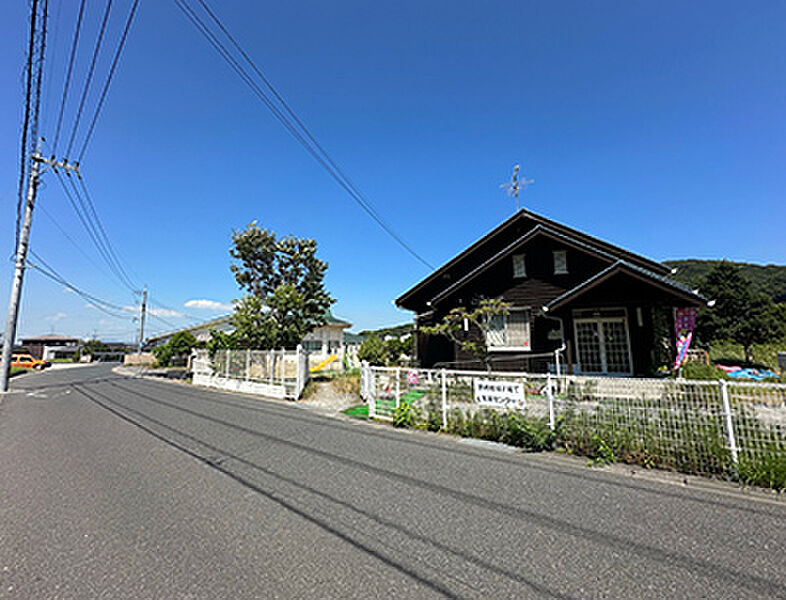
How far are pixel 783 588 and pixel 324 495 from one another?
3.67 meters

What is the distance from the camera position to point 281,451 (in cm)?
561

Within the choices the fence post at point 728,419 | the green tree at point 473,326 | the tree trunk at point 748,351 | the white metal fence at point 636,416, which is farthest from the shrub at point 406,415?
the tree trunk at point 748,351

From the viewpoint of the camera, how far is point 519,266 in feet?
41.5

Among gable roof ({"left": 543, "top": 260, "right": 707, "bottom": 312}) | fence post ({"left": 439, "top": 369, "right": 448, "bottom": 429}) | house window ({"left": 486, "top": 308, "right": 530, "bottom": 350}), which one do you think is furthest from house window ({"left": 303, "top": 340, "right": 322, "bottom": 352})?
fence post ({"left": 439, "top": 369, "right": 448, "bottom": 429})

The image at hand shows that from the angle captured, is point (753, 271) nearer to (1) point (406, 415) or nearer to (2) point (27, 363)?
(1) point (406, 415)

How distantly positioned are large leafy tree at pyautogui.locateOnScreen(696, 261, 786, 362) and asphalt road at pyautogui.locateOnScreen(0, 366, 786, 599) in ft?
75.9

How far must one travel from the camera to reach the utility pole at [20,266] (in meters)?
14.2

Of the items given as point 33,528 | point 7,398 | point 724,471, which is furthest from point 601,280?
point 7,398

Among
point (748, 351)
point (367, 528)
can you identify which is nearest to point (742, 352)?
point (748, 351)

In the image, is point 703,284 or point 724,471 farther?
point 703,284

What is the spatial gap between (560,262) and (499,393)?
312 inches

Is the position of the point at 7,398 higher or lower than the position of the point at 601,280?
lower

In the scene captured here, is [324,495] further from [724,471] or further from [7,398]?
[7,398]

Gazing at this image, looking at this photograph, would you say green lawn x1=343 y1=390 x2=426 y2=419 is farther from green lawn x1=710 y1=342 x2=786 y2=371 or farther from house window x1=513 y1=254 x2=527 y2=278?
green lawn x1=710 y1=342 x2=786 y2=371
